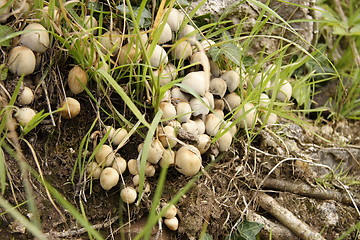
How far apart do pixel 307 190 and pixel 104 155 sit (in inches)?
36.6

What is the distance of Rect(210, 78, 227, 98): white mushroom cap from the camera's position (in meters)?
1.86

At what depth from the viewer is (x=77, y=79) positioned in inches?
63.0

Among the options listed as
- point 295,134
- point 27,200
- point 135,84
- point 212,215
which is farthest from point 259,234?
point 27,200

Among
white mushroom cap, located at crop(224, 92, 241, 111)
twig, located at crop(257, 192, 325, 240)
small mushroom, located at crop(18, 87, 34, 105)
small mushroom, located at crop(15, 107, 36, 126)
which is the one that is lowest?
twig, located at crop(257, 192, 325, 240)

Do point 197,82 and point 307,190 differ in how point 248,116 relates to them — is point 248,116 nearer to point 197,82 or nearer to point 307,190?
point 197,82

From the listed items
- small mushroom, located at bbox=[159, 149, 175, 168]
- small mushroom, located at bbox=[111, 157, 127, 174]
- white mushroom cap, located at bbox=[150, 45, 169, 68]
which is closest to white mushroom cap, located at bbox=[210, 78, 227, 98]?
white mushroom cap, located at bbox=[150, 45, 169, 68]

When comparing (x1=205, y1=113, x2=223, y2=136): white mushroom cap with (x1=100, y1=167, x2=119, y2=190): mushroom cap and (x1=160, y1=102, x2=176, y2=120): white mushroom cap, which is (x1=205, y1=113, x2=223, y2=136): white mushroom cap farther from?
(x1=100, y1=167, x2=119, y2=190): mushroom cap

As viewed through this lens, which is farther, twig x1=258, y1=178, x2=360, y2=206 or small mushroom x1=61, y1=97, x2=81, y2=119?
twig x1=258, y1=178, x2=360, y2=206

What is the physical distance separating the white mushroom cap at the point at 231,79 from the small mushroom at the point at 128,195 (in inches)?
24.7

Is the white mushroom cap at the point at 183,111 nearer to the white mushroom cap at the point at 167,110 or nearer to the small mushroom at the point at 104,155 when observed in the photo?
the white mushroom cap at the point at 167,110

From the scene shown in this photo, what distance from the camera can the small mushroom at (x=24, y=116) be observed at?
1518mm

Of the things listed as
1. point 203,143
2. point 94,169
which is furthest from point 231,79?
point 94,169

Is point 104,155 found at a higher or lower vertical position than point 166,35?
lower

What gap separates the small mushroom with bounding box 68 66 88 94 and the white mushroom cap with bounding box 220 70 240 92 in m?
0.60
